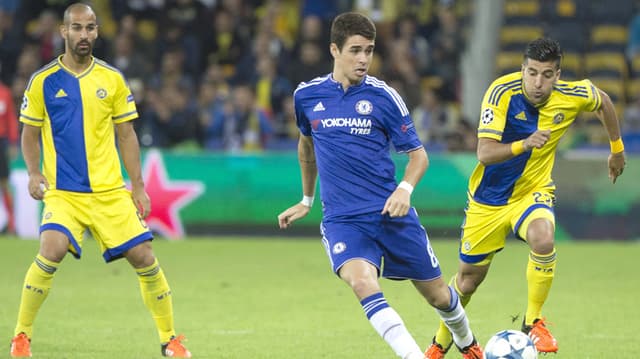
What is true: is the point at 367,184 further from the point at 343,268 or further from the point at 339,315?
the point at 339,315

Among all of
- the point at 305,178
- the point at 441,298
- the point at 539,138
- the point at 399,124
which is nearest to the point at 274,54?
the point at 305,178

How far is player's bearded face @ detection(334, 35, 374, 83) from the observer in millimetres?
7184

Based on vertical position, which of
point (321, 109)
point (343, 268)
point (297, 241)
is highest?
point (321, 109)

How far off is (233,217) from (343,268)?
10.2 m

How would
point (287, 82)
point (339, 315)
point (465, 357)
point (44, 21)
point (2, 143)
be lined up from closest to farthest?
point (465, 357), point (339, 315), point (2, 143), point (287, 82), point (44, 21)

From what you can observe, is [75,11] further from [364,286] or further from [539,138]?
[539,138]

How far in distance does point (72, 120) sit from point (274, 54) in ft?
38.3

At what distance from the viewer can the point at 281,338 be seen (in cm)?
934

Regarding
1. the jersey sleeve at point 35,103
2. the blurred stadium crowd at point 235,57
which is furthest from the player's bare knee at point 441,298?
the blurred stadium crowd at point 235,57

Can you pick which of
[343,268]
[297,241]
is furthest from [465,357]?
[297,241]

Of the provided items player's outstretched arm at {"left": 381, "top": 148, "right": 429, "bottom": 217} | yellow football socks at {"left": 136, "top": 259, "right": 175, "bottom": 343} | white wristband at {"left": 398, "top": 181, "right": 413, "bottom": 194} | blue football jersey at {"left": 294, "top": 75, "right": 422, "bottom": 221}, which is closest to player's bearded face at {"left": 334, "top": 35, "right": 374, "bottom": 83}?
blue football jersey at {"left": 294, "top": 75, "right": 422, "bottom": 221}

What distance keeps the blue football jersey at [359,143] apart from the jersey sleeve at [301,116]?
164mm

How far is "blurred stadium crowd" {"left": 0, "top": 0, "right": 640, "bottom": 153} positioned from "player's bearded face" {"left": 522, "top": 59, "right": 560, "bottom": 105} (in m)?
8.88

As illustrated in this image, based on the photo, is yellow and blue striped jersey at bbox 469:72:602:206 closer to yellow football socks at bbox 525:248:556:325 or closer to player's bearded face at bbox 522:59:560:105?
player's bearded face at bbox 522:59:560:105
